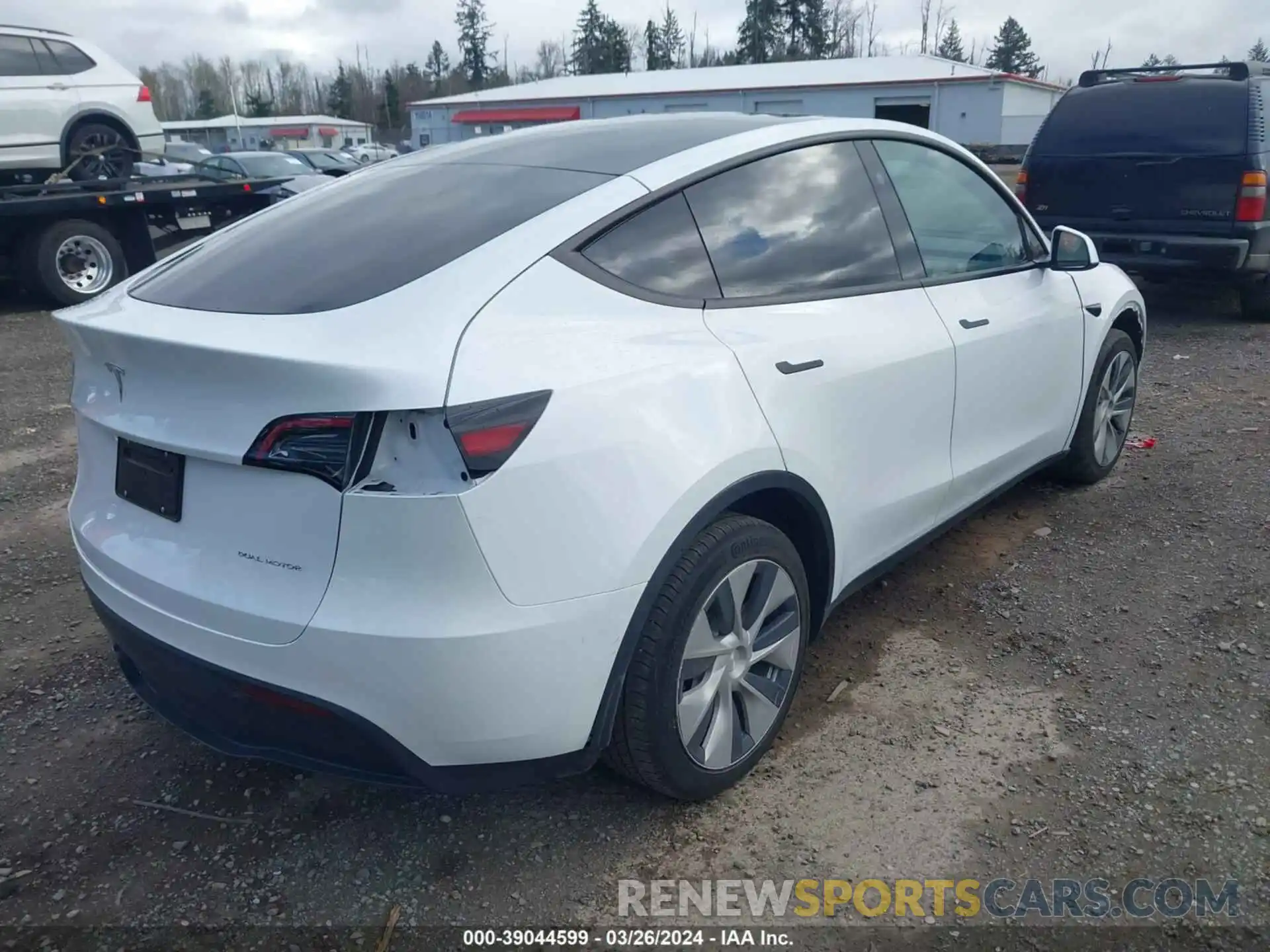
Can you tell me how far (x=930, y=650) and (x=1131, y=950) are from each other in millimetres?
1303

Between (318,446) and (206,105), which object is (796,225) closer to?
(318,446)

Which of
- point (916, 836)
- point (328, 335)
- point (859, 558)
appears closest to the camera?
point (328, 335)

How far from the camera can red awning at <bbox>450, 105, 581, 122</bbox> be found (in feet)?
156

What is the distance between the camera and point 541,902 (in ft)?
7.73

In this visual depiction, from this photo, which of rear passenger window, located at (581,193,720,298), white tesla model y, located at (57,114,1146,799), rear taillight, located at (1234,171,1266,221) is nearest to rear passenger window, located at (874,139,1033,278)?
white tesla model y, located at (57,114,1146,799)

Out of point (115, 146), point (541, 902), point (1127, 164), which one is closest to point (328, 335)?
point (541, 902)

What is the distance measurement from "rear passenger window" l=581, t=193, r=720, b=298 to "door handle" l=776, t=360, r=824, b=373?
9.7 inches

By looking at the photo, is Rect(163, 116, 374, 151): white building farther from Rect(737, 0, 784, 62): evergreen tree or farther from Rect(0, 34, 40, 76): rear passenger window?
Rect(0, 34, 40, 76): rear passenger window

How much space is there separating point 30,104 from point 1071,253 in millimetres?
10967

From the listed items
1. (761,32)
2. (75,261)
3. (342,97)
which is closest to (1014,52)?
(761,32)

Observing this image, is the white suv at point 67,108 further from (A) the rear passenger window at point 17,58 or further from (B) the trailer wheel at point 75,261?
(B) the trailer wheel at point 75,261

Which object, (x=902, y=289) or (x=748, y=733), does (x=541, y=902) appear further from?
(x=902, y=289)

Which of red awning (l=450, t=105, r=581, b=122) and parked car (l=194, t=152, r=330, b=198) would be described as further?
red awning (l=450, t=105, r=581, b=122)

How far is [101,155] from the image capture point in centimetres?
1149
